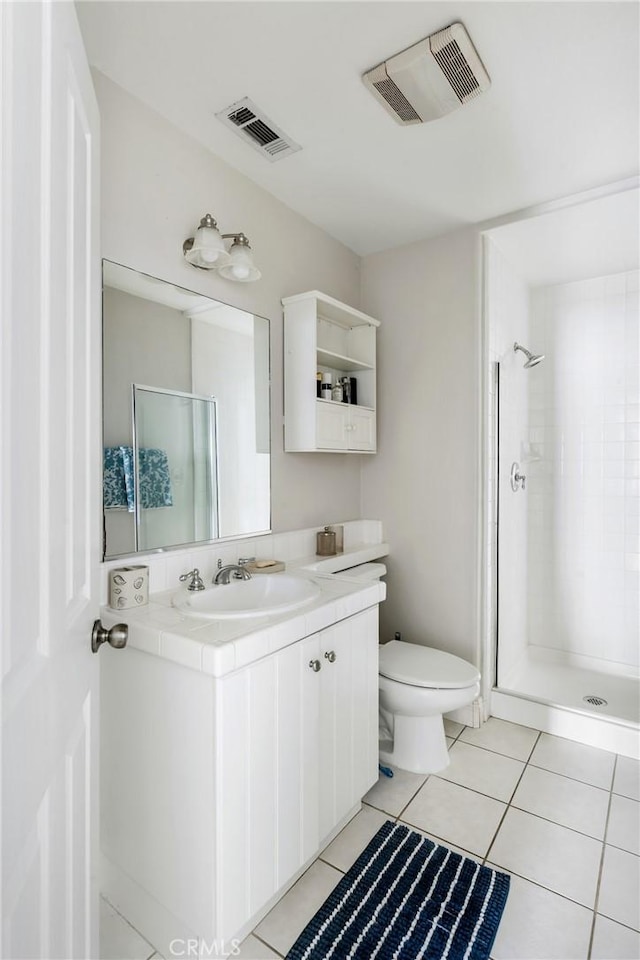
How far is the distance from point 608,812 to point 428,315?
2.27 meters

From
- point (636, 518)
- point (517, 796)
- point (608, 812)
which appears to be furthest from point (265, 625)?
point (636, 518)

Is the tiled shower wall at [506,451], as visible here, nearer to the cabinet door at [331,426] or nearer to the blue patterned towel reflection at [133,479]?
the cabinet door at [331,426]

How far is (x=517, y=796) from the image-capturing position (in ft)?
6.14

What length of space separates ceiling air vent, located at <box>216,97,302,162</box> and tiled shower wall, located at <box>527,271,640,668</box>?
2018mm

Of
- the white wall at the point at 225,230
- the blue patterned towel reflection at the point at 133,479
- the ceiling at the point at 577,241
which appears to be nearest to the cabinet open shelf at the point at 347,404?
the white wall at the point at 225,230

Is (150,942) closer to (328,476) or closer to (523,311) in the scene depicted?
(328,476)

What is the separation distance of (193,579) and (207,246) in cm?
113

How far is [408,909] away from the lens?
1.39 metres

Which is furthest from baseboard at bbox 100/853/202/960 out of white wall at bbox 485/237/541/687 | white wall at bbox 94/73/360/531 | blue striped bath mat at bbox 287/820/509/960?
white wall at bbox 485/237/541/687

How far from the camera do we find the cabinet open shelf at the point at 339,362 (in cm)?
229

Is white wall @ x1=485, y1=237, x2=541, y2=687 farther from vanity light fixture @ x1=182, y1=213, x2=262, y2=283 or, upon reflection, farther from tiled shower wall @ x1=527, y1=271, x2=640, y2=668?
vanity light fixture @ x1=182, y1=213, x2=262, y2=283

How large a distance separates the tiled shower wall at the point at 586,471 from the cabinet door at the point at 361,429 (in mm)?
1244

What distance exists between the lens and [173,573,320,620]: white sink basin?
4.52ft

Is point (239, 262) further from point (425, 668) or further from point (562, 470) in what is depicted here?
point (562, 470)
